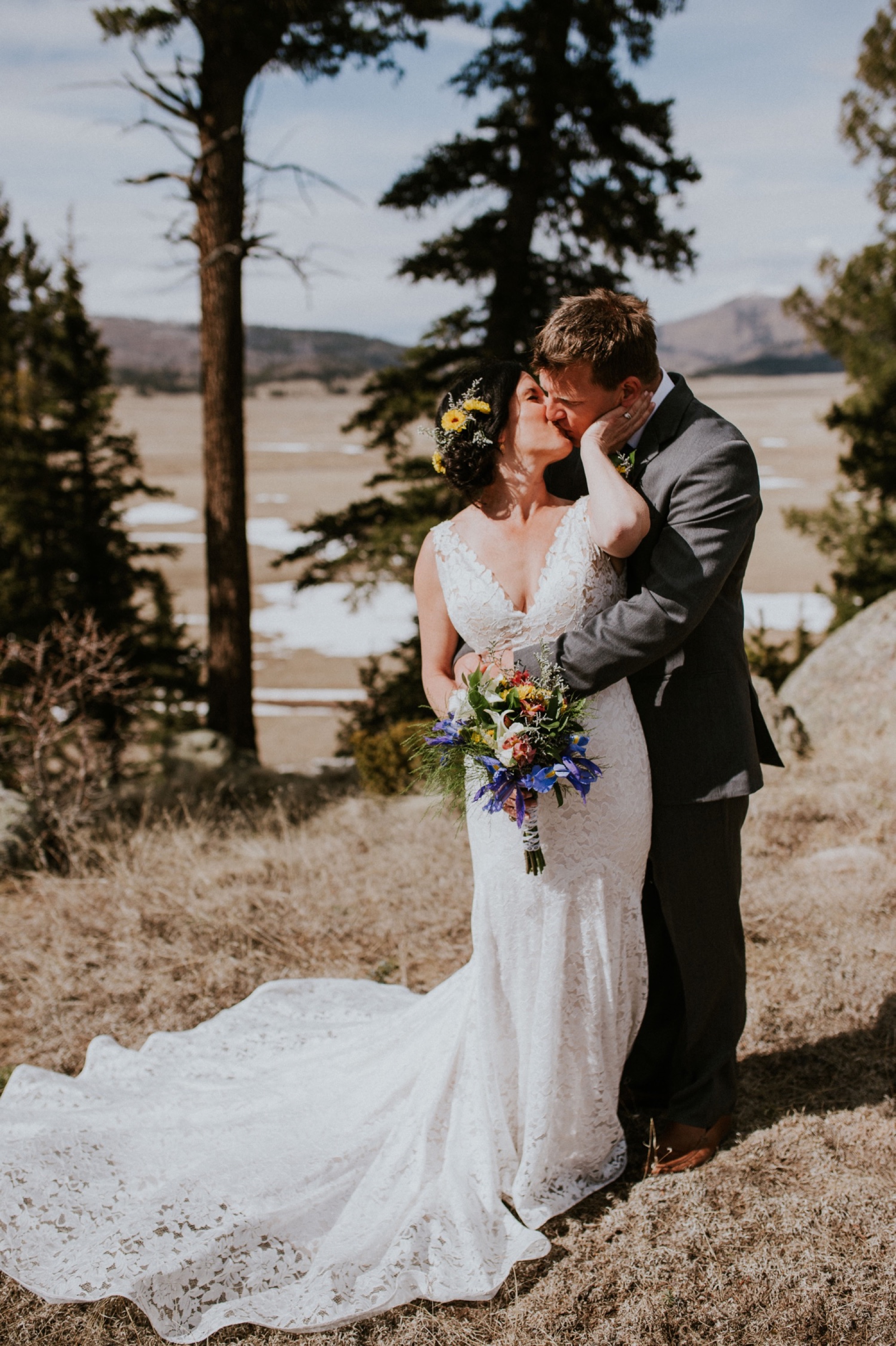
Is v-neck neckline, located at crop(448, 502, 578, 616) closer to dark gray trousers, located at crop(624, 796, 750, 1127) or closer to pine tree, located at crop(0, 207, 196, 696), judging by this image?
dark gray trousers, located at crop(624, 796, 750, 1127)

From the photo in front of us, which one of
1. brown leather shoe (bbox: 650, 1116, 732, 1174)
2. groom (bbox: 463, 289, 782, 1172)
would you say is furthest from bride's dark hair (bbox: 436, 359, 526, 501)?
brown leather shoe (bbox: 650, 1116, 732, 1174)

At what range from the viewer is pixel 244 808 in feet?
26.8

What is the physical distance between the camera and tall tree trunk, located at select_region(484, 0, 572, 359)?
34.2 ft

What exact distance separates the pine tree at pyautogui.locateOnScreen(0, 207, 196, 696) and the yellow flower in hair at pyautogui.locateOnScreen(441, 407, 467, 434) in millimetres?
9753

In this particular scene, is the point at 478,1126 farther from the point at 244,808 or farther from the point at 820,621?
the point at 820,621

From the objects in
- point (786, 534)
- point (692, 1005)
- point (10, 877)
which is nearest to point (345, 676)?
point (10, 877)

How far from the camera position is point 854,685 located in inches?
323

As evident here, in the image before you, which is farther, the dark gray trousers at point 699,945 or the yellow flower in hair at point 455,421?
the dark gray trousers at point 699,945

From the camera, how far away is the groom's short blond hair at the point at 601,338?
9.11 feet

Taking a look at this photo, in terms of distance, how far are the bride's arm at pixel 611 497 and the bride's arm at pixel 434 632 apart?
0.51m

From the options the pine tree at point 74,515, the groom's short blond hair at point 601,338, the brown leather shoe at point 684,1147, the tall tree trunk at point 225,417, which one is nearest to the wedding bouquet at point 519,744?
the groom's short blond hair at point 601,338

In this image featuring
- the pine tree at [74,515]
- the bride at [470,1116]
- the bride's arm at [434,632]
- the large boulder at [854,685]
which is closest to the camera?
the bride at [470,1116]

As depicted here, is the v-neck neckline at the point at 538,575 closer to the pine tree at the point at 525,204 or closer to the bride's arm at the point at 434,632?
the bride's arm at the point at 434,632

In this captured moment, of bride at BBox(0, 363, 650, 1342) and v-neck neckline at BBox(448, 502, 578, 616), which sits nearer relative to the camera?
bride at BBox(0, 363, 650, 1342)
